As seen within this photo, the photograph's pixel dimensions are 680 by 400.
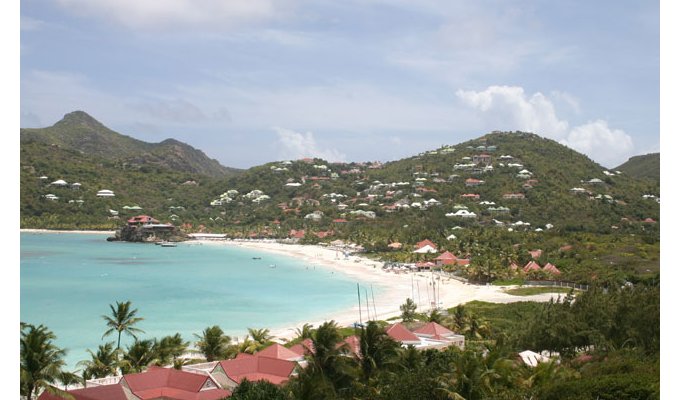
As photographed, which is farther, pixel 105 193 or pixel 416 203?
pixel 105 193

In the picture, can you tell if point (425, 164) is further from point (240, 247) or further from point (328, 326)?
point (328, 326)

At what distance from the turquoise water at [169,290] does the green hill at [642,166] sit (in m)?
99.2

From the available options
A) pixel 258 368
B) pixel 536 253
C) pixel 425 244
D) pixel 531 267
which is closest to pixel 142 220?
pixel 425 244

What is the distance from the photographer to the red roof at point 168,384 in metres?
17.4

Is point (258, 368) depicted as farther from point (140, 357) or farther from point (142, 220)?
point (142, 220)

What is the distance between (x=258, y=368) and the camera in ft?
65.2

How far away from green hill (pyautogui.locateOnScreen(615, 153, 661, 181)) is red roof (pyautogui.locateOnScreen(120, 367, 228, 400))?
451 feet

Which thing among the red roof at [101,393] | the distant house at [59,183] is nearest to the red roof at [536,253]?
the red roof at [101,393]

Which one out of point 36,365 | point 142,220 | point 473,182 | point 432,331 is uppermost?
point 473,182

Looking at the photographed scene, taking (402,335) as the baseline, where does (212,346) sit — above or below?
below

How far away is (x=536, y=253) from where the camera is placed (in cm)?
5881

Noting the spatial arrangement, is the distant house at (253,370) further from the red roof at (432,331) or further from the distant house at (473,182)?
the distant house at (473,182)

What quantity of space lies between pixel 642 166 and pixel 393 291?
416 ft

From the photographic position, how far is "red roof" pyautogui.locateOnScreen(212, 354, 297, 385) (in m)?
19.4
